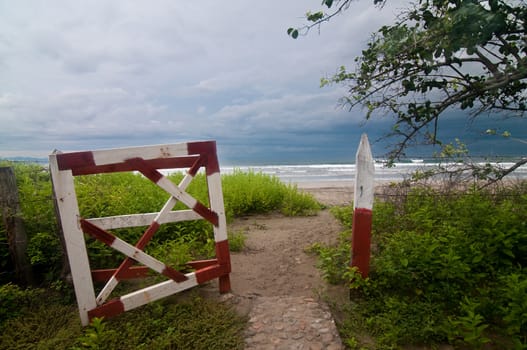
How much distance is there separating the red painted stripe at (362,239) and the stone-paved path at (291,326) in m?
0.61

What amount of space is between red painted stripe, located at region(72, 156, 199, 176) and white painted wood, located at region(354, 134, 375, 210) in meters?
1.77

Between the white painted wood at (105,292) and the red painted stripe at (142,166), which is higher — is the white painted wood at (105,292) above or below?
below

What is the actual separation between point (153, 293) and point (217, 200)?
45.4 inches

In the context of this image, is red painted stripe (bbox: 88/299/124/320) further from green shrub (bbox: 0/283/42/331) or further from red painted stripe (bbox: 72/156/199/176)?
red painted stripe (bbox: 72/156/199/176)

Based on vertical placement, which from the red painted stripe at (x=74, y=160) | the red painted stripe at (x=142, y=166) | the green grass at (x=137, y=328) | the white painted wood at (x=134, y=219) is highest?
the red painted stripe at (x=74, y=160)

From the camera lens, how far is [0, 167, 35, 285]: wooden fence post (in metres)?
3.38

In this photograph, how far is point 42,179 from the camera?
19.6 feet

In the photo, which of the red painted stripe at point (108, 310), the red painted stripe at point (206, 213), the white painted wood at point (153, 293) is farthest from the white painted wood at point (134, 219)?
the red painted stripe at point (108, 310)

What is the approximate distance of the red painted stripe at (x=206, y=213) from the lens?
2.98 m

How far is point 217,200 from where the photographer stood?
3070 mm

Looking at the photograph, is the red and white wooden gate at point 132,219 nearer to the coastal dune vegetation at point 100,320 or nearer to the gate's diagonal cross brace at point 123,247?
the gate's diagonal cross brace at point 123,247

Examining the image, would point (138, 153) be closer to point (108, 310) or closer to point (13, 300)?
point (108, 310)

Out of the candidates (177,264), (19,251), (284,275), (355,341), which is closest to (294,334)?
(355,341)

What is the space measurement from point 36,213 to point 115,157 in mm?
2038
